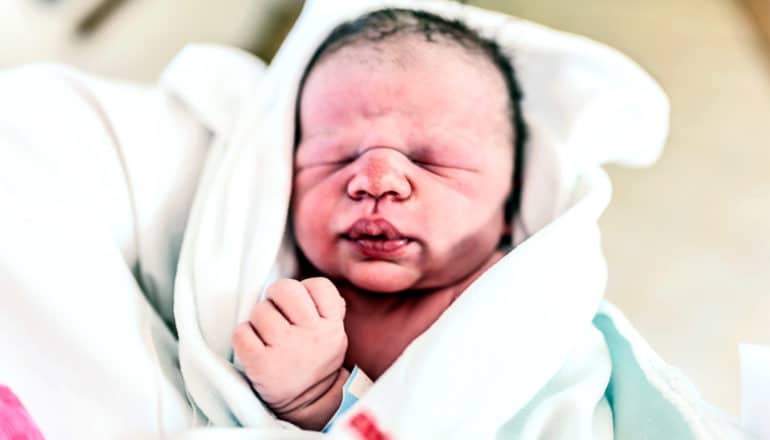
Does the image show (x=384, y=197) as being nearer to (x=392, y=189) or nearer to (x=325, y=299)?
(x=392, y=189)

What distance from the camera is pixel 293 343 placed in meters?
0.61

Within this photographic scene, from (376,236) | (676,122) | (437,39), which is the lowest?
(676,122)

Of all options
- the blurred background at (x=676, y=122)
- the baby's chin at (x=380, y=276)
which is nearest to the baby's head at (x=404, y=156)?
the baby's chin at (x=380, y=276)

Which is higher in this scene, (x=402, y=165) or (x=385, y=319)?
(x=402, y=165)

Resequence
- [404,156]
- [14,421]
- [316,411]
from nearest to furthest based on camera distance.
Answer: [14,421], [316,411], [404,156]

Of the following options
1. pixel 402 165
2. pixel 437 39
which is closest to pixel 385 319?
pixel 402 165

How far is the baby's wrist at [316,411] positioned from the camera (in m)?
0.64

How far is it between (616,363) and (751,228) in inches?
13.7

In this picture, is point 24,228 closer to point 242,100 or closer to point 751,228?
point 242,100

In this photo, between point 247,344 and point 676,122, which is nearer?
point 247,344

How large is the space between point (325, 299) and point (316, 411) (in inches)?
3.9

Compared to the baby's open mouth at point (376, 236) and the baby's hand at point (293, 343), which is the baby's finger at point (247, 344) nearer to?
the baby's hand at point (293, 343)

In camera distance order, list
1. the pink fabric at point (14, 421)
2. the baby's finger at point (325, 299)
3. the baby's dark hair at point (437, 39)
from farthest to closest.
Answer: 1. the baby's dark hair at point (437, 39)
2. the baby's finger at point (325, 299)
3. the pink fabric at point (14, 421)

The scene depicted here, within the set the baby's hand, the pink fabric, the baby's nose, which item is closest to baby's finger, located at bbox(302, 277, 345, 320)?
the baby's hand
